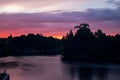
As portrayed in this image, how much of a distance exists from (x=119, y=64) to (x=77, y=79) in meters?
35.5

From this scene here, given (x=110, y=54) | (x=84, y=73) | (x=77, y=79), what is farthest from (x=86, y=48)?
(x=77, y=79)

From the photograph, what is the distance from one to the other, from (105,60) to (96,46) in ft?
37.9

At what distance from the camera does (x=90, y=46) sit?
5679 inches

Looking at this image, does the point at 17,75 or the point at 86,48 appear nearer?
the point at 17,75

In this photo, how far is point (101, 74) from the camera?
296 feet

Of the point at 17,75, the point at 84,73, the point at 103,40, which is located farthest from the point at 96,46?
the point at 17,75

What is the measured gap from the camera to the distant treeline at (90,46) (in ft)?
433

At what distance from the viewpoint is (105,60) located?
128 meters

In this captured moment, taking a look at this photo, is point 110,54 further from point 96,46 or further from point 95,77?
point 95,77

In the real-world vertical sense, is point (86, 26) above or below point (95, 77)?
above

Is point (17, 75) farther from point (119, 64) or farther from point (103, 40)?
point (103, 40)

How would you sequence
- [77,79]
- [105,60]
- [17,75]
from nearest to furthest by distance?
[77,79]
[17,75]
[105,60]

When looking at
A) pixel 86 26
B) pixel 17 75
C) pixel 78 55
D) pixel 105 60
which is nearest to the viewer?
pixel 17 75

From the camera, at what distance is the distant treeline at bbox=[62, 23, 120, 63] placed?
132000 mm
